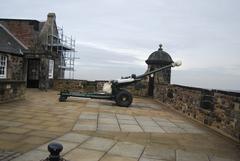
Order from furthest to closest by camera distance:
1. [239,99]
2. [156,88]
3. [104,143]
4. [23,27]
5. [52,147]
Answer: [23,27]
[156,88]
[239,99]
[104,143]
[52,147]

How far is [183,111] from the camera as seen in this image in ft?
38.9

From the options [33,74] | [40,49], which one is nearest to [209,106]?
[33,74]

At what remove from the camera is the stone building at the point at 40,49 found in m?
21.3

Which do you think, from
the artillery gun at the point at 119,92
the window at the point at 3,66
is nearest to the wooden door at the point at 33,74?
the window at the point at 3,66

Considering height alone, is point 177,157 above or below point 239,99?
below

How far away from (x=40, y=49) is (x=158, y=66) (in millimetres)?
10616

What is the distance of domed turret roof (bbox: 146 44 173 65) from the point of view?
18359 mm

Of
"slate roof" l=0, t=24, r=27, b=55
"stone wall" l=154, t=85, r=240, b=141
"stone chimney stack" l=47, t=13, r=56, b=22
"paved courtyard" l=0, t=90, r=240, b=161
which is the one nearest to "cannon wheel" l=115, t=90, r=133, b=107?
"stone wall" l=154, t=85, r=240, b=141

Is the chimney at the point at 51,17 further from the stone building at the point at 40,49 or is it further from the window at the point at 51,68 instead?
the window at the point at 51,68

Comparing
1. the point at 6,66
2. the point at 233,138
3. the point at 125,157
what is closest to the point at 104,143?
the point at 125,157

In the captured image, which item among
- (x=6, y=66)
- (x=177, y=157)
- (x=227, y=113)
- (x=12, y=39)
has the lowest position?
(x=177, y=157)

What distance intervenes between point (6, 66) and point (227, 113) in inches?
652

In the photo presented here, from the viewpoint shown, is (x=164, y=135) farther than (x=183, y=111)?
No

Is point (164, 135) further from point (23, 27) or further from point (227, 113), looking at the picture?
point (23, 27)
